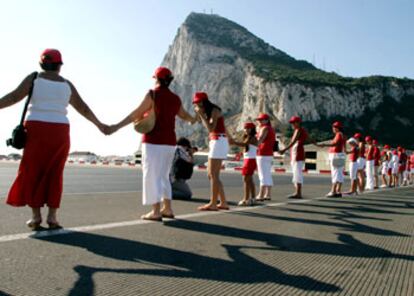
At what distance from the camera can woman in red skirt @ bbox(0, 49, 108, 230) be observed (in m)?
4.40

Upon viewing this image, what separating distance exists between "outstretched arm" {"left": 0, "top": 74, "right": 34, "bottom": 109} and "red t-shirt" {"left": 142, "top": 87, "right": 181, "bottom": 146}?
158 cm

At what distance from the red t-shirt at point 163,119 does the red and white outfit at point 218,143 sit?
1.61 meters

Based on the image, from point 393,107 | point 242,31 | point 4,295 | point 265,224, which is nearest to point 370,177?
point 265,224

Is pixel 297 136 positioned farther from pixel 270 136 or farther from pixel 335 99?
pixel 335 99

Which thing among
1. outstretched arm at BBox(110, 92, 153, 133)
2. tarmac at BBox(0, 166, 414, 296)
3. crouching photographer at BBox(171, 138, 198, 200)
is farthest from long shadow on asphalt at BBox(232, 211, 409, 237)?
crouching photographer at BBox(171, 138, 198, 200)

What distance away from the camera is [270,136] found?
32.6 feet

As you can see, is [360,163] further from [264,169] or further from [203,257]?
[203,257]

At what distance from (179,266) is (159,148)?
2.55 metres

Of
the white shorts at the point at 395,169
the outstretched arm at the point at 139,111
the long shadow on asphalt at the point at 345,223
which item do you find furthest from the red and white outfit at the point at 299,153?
the white shorts at the point at 395,169

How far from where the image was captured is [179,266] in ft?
10.6

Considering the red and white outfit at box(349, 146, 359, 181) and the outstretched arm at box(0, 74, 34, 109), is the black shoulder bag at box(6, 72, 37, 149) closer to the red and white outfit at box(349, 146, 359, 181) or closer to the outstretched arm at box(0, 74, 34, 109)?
the outstretched arm at box(0, 74, 34, 109)

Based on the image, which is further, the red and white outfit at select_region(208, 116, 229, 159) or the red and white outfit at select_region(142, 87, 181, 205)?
the red and white outfit at select_region(208, 116, 229, 159)

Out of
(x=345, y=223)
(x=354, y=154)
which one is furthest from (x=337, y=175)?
(x=345, y=223)

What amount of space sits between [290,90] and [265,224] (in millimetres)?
132821
